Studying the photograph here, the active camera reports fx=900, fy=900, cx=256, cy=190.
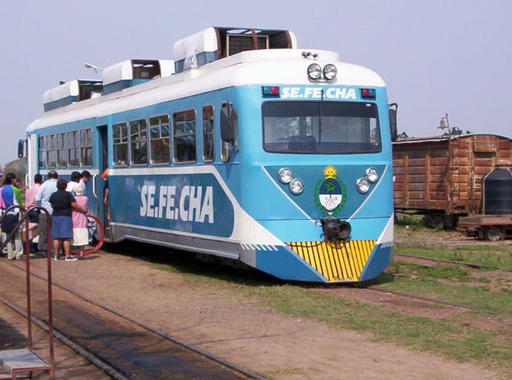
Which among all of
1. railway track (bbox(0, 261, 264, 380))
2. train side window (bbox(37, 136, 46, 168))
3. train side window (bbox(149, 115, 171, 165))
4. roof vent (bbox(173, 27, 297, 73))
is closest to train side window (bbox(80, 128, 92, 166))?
train side window (bbox(37, 136, 46, 168))

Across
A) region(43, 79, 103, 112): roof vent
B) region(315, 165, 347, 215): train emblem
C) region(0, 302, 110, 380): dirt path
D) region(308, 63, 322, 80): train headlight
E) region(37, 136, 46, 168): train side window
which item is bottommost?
region(0, 302, 110, 380): dirt path

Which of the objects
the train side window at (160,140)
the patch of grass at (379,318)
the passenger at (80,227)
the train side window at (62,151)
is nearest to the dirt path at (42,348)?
the patch of grass at (379,318)

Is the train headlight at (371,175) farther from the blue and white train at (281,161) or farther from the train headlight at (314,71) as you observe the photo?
the train headlight at (314,71)

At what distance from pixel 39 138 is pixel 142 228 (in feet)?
27.1

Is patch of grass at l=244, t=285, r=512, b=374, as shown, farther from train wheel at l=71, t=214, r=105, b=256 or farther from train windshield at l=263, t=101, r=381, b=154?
train wheel at l=71, t=214, r=105, b=256

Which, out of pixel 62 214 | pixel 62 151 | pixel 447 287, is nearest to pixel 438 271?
pixel 447 287

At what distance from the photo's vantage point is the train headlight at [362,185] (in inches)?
506

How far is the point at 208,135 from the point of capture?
44.2 feet

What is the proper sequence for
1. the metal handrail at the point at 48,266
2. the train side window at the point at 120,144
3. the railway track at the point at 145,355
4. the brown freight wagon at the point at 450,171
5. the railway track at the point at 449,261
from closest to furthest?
1. the metal handrail at the point at 48,266
2. the railway track at the point at 145,355
3. the railway track at the point at 449,261
4. the train side window at the point at 120,144
5. the brown freight wagon at the point at 450,171

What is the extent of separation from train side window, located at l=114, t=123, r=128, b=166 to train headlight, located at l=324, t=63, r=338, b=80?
17.7ft

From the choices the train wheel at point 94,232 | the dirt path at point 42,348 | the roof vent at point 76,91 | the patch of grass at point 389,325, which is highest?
the roof vent at point 76,91

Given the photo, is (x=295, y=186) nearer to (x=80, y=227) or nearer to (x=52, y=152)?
(x=80, y=227)

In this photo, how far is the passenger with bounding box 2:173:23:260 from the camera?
17.3 m

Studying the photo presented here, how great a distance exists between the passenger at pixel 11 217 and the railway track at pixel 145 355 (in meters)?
7.14
